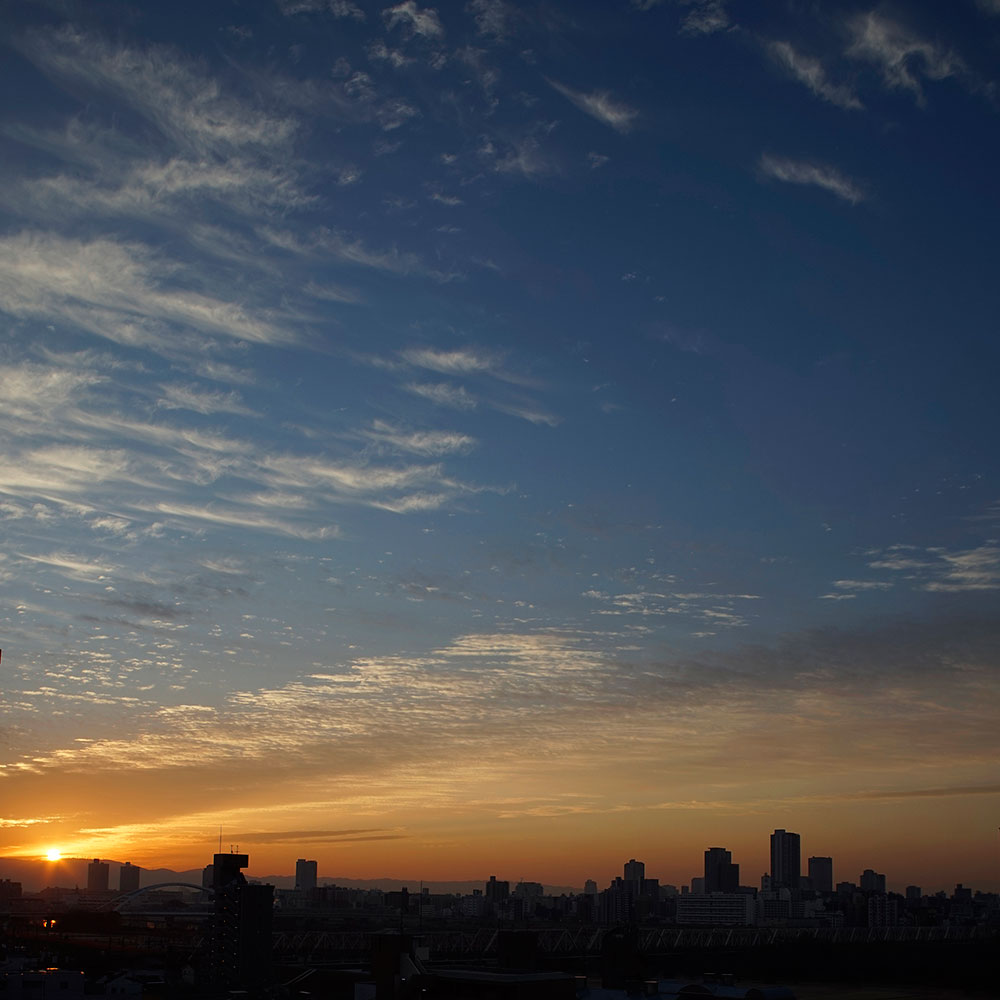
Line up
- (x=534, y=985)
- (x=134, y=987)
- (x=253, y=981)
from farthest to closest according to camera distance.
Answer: (x=134, y=987), (x=253, y=981), (x=534, y=985)

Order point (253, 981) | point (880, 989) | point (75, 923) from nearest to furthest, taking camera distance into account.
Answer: point (253, 981)
point (880, 989)
point (75, 923)

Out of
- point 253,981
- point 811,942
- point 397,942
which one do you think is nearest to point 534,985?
point 397,942

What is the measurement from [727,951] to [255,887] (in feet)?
321

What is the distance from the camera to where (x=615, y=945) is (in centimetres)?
6088

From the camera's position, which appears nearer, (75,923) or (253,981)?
(253,981)

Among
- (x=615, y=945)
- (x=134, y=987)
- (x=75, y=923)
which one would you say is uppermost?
(x=615, y=945)

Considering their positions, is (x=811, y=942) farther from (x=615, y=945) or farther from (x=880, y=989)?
(x=615, y=945)

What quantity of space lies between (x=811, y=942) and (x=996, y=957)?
27.8 meters

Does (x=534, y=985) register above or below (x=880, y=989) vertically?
above

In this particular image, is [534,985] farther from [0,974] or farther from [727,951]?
[727,951]

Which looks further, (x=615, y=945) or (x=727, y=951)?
(x=727, y=951)

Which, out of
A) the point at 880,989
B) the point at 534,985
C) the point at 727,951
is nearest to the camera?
the point at 534,985

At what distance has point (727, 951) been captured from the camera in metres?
141

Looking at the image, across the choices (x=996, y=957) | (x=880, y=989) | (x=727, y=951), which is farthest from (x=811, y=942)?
(x=880, y=989)
